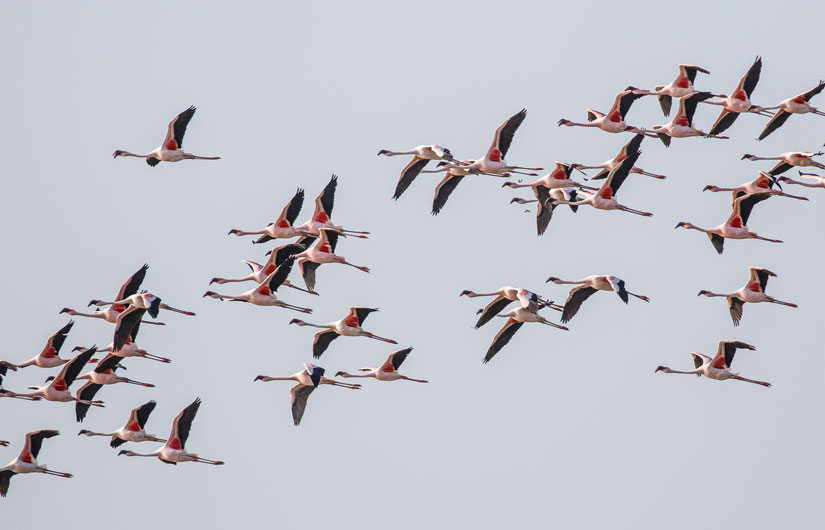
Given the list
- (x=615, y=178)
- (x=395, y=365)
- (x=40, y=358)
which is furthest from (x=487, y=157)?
(x=40, y=358)

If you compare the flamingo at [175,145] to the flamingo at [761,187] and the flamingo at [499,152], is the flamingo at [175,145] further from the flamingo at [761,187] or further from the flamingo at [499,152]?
the flamingo at [761,187]

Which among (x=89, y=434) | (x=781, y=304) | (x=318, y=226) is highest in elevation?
(x=318, y=226)

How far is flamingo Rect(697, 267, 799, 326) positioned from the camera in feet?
117

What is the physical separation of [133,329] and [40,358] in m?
4.10

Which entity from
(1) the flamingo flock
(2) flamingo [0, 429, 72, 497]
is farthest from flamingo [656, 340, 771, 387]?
(2) flamingo [0, 429, 72, 497]

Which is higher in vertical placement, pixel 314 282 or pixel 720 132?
pixel 720 132

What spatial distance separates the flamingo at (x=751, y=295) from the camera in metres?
35.8

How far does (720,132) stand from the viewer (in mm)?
36781

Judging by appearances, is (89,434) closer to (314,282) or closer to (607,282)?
(314,282)

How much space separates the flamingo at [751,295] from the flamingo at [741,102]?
135 inches

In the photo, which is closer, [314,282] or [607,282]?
[607,282]

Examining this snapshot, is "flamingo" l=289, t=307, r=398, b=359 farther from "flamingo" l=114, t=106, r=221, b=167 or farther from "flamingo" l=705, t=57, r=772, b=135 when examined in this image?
"flamingo" l=705, t=57, r=772, b=135

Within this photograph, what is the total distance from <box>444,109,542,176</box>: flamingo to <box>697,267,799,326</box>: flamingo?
570 cm

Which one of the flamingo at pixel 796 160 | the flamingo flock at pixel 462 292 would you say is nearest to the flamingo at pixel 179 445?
the flamingo flock at pixel 462 292
